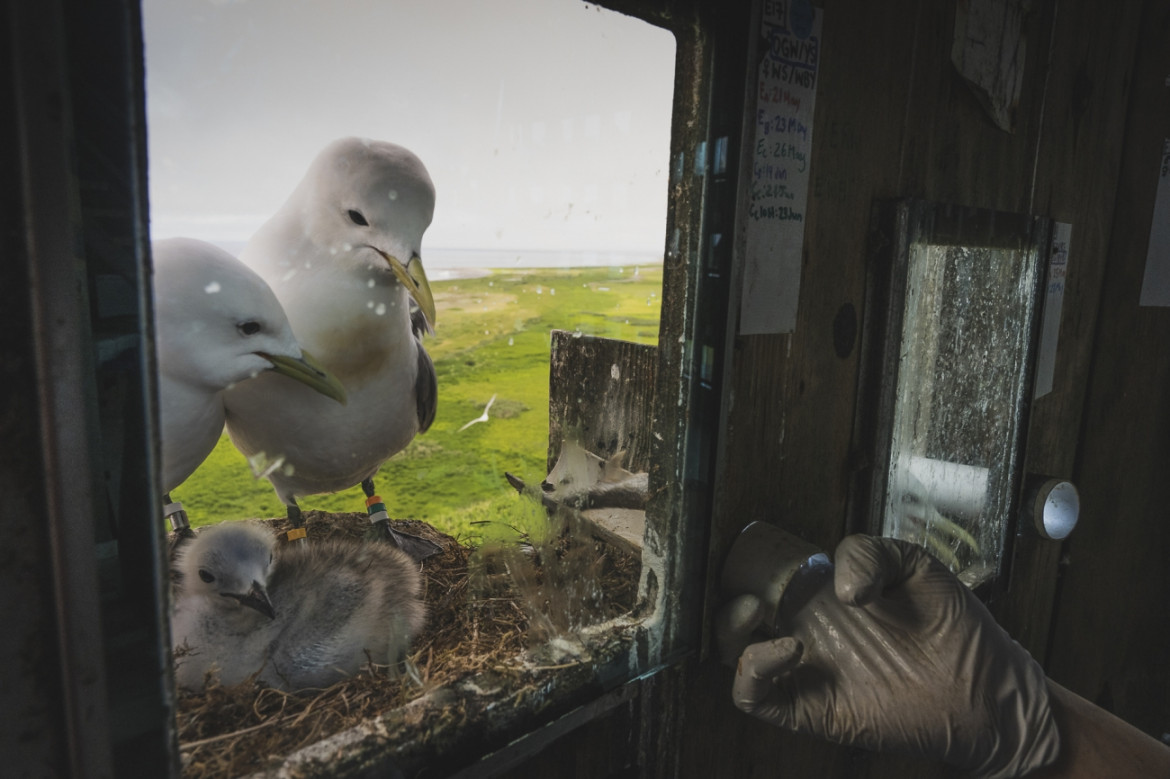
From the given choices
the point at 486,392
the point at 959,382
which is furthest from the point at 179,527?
the point at 959,382

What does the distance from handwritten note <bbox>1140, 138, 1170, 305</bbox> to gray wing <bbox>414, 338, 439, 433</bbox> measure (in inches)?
103

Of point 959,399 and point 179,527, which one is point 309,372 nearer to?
point 179,527

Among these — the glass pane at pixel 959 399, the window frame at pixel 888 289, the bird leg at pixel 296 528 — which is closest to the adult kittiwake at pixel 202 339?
the bird leg at pixel 296 528

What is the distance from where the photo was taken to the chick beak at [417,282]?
85cm

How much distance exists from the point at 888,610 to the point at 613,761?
1.94 feet

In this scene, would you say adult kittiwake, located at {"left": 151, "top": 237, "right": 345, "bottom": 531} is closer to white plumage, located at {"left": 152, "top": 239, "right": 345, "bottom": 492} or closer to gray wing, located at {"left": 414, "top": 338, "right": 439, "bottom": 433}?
white plumage, located at {"left": 152, "top": 239, "right": 345, "bottom": 492}

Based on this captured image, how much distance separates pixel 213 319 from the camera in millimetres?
780

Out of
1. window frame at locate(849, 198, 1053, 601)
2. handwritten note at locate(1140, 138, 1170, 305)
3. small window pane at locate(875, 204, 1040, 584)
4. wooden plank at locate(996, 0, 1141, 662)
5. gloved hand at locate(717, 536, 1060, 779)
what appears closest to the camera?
gloved hand at locate(717, 536, 1060, 779)

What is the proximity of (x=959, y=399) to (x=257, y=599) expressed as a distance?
170 centimetres

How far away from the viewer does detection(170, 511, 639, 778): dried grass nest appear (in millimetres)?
756

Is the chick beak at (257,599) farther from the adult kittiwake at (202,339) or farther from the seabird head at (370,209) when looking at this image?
the seabird head at (370,209)

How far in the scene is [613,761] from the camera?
110cm

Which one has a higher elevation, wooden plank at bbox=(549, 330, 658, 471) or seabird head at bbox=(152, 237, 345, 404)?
seabird head at bbox=(152, 237, 345, 404)

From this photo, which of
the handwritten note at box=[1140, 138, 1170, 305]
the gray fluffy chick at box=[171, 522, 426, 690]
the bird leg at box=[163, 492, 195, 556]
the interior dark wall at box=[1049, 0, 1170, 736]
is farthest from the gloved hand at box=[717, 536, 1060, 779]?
Result: the handwritten note at box=[1140, 138, 1170, 305]
